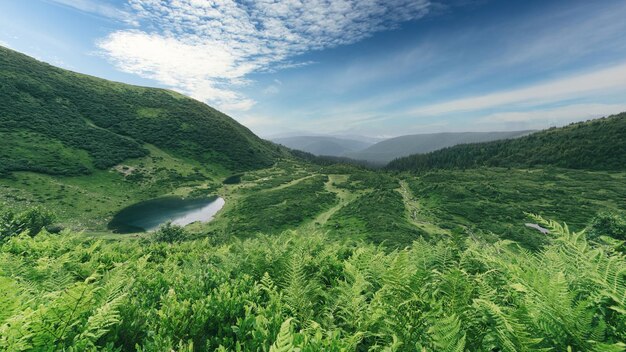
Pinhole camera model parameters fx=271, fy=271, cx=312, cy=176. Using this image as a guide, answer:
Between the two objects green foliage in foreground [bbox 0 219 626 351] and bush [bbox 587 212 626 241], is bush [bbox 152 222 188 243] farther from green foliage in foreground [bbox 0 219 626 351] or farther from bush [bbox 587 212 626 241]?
bush [bbox 587 212 626 241]

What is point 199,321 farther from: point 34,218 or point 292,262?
point 34,218

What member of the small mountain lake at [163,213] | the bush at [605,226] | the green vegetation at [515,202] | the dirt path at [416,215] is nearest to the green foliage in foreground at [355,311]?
the bush at [605,226]

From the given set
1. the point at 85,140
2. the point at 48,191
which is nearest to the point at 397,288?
the point at 48,191

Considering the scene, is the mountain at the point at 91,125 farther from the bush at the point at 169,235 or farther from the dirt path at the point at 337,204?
the bush at the point at 169,235

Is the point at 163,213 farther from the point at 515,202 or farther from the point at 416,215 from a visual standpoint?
the point at 515,202

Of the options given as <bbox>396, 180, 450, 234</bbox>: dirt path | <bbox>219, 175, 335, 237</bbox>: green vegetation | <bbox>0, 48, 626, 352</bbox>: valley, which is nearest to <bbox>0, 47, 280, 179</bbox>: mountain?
<bbox>0, 48, 626, 352</bbox>: valley
